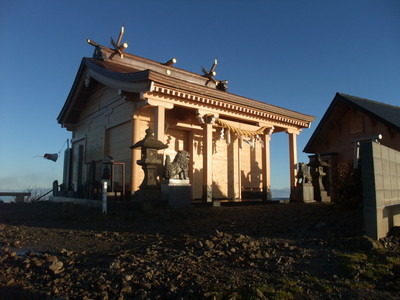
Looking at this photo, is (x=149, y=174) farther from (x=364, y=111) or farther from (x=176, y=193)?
(x=364, y=111)

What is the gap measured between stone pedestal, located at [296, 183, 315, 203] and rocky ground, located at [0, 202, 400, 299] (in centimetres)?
548

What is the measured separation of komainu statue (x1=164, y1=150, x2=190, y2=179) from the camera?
9102mm

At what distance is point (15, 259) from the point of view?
13.9 feet

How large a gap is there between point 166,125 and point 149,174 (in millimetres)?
3890

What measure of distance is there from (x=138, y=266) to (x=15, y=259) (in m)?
1.90

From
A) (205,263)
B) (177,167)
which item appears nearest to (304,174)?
(177,167)

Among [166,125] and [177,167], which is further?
[166,125]

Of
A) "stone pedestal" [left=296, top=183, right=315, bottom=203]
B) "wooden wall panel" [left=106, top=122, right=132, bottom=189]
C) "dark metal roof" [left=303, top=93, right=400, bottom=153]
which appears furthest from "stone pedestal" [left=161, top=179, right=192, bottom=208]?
"dark metal roof" [left=303, top=93, right=400, bottom=153]

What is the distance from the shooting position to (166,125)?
490 inches

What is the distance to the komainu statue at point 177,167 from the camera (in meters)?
9.10

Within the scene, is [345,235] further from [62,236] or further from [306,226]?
[62,236]

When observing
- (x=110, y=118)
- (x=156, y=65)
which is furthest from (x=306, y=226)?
(x=156, y=65)

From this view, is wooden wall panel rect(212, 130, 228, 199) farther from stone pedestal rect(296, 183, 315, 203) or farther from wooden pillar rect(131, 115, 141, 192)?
wooden pillar rect(131, 115, 141, 192)

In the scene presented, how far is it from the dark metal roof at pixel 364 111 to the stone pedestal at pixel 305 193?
142 inches
